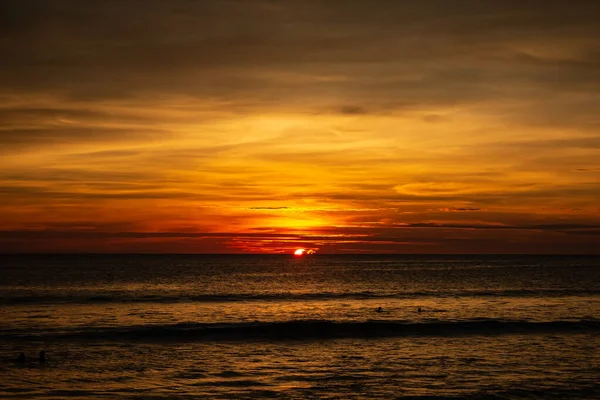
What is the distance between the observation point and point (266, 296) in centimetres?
7231

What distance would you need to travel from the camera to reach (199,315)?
5338 cm

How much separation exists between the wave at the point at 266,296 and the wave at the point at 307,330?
2051 centimetres

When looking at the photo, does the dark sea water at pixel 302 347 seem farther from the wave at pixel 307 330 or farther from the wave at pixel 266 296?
the wave at pixel 266 296

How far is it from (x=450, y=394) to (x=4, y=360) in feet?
72.1

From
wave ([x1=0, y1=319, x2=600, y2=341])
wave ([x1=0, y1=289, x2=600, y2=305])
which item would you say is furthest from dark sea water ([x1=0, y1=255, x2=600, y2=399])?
wave ([x1=0, y1=289, x2=600, y2=305])

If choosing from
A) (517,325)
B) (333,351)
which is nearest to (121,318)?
(333,351)

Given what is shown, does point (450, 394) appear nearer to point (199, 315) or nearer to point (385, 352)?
point (385, 352)

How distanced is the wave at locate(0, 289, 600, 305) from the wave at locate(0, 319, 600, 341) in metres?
20.5

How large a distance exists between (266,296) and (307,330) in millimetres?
28461

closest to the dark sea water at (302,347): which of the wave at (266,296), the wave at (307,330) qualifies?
the wave at (307,330)

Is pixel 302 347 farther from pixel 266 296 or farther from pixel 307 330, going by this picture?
pixel 266 296

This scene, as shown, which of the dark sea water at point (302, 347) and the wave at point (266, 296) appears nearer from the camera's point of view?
the dark sea water at point (302, 347)

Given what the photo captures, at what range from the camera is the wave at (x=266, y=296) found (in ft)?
214

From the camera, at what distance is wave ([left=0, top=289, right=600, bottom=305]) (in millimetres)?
65250
